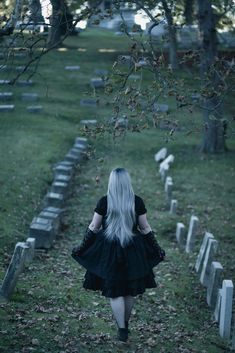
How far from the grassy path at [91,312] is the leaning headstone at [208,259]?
30 cm

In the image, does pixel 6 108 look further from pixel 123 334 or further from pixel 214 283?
pixel 123 334

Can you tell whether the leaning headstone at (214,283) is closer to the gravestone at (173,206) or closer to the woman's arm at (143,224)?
the woman's arm at (143,224)

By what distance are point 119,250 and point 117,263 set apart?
0.59ft

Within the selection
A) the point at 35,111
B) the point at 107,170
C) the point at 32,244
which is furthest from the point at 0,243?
the point at 35,111

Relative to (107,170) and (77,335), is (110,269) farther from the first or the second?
(107,170)

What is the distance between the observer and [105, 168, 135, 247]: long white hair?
8.45 meters

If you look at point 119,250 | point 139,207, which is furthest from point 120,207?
point 119,250

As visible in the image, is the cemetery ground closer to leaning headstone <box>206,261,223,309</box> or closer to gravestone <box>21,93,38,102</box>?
leaning headstone <box>206,261,223,309</box>

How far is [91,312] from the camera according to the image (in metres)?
10.6

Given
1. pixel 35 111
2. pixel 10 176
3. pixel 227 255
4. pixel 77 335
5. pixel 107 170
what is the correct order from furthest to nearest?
1. pixel 35 111
2. pixel 107 170
3. pixel 10 176
4. pixel 227 255
5. pixel 77 335

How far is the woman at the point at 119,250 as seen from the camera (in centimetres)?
856

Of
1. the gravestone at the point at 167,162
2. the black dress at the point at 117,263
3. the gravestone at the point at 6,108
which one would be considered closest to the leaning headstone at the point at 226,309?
the black dress at the point at 117,263

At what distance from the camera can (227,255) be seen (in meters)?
15.2

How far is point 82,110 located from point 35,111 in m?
2.42
